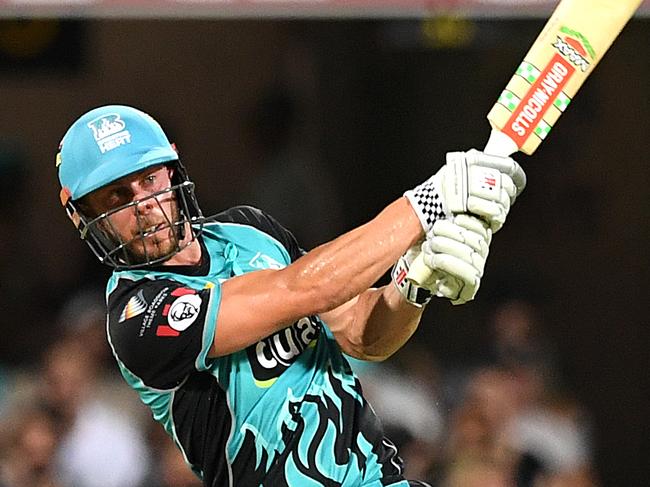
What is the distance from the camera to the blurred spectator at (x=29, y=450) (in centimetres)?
548

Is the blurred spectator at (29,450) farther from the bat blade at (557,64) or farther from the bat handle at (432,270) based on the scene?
the bat blade at (557,64)

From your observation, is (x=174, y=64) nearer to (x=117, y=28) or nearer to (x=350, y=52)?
(x=117, y=28)

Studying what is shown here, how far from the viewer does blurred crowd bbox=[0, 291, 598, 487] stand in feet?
18.0

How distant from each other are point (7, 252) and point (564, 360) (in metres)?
2.39

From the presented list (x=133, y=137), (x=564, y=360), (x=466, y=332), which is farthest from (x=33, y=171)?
(x=133, y=137)

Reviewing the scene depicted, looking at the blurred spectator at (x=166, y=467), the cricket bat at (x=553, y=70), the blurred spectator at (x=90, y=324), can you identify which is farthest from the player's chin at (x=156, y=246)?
the blurred spectator at (x=90, y=324)

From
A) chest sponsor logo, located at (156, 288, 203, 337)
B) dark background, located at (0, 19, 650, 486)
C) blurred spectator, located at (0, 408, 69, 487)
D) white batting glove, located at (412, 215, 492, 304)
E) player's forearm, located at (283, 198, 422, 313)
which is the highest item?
white batting glove, located at (412, 215, 492, 304)

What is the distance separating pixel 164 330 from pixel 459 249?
621 mm

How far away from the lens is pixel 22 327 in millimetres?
5863

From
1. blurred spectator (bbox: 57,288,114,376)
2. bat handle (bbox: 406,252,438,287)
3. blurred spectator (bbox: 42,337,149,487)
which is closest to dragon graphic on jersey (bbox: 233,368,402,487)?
bat handle (bbox: 406,252,438,287)

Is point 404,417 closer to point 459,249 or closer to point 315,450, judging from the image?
point 315,450

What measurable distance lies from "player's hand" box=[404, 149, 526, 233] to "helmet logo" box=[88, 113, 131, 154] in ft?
2.06

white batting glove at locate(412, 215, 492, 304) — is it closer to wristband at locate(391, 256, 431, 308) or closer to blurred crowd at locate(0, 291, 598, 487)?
wristband at locate(391, 256, 431, 308)

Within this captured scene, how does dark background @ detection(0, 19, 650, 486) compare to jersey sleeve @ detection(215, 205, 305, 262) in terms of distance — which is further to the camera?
dark background @ detection(0, 19, 650, 486)
